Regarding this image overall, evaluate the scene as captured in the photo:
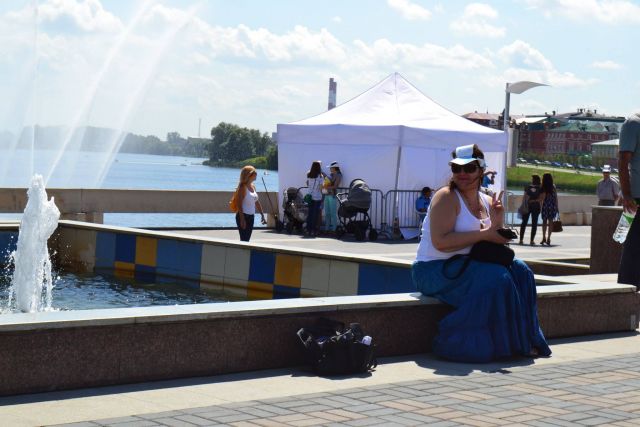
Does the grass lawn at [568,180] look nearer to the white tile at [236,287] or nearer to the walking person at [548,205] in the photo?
the walking person at [548,205]

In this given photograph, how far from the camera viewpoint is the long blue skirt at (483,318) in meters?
7.88

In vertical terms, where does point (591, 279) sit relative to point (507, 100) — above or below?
below

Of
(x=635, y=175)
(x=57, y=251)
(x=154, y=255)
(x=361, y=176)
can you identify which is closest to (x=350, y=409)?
(x=635, y=175)

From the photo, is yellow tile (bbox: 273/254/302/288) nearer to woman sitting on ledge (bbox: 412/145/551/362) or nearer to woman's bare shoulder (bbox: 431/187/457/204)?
woman sitting on ledge (bbox: 412/145/551/362)

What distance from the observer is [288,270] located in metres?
11.6

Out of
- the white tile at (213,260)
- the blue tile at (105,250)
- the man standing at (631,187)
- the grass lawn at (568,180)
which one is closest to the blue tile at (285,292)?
the white tile at (213,260)

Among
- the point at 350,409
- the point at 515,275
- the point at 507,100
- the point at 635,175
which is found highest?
the point at 507,100

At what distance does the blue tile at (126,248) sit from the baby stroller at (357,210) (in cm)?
1078

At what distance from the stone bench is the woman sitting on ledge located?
206 millimetres

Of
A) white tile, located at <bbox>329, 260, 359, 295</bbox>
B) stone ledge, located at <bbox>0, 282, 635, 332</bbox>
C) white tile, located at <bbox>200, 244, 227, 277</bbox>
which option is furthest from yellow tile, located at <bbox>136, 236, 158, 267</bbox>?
stone ledge, located at <bbox>0, 282, 635, 332</bbox>

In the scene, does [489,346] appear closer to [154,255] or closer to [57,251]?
[154,255]

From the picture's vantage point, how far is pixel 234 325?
7.02 meters

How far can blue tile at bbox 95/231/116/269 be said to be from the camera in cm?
1379

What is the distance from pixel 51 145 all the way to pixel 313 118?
6.96 meters
